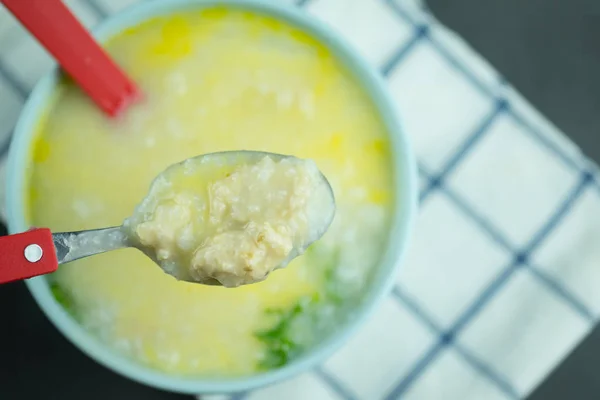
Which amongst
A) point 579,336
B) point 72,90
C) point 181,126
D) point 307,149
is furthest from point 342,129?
point 579,336

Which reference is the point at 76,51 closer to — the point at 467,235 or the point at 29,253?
the point at 29,253

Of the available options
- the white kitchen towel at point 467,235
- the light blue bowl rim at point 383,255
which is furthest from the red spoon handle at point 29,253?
the white kitchen towel at point 467,235

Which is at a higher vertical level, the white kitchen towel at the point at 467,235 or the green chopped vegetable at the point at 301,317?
the white kitchen towel at the point at 467,235

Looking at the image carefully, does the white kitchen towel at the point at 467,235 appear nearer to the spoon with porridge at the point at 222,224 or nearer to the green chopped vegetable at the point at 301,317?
the green chopped vegetable at the point at 301,317

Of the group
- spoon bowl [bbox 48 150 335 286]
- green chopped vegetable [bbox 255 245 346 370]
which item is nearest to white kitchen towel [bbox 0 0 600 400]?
green chopped vegetable [bbox 255 245 346 370]

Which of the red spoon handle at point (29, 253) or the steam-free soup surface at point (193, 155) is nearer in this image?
the red spoon handle at point (29, 253)

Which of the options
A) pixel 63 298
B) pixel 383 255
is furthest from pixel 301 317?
pixel 63 298
